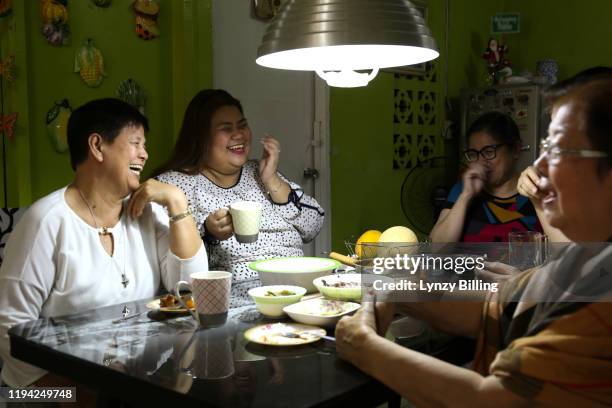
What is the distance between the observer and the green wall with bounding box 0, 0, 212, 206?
8.63ft

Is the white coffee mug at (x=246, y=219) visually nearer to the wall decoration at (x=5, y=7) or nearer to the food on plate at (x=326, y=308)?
the food on plate at (x=326, y=308)

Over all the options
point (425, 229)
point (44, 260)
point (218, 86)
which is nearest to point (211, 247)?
point (44, 260)

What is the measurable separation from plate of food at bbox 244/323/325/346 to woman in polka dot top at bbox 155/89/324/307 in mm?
989

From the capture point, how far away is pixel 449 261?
1730mm

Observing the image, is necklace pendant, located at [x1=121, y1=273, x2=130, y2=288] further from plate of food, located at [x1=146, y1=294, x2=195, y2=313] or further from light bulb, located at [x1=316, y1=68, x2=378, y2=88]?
light bulb, located at [x1=316, y1=68, x2=378, y2=88]

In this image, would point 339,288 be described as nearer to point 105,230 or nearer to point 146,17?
point 105,230

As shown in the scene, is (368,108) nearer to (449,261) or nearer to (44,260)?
(449,261)

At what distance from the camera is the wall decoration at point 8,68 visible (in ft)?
8.50

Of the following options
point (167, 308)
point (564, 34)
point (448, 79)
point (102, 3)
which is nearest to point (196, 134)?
point (102, 3)

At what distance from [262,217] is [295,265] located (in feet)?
2.14

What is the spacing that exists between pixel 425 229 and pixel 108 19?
9.18 ft

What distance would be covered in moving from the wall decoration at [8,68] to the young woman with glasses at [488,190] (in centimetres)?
200

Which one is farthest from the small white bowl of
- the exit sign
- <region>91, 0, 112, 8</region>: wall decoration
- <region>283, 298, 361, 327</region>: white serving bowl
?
the exit sign

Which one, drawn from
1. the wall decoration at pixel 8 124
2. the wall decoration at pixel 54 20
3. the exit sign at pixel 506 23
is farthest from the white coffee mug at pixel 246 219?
the exit sign at pixel 506 23
